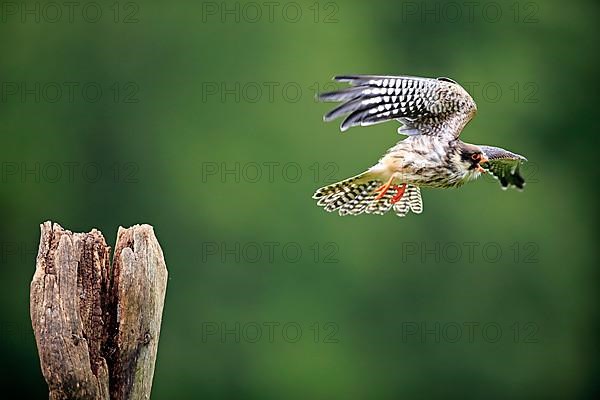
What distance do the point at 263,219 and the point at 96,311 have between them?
9.27 metres

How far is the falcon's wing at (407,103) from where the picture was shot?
21.2ft

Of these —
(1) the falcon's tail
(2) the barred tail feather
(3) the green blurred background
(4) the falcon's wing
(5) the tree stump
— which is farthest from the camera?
(3) the green blurred background

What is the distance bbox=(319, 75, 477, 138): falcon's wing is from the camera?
6.46 metres

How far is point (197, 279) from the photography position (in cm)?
1452

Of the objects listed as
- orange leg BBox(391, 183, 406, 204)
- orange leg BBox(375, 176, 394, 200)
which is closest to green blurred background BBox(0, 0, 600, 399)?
orange leg BBox(391, 183, 406, 204)

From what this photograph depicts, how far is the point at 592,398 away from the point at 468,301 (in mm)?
2801

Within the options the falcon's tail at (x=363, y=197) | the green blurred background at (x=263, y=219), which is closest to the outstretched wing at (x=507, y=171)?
the falcon's tail at (x=363, y=197)

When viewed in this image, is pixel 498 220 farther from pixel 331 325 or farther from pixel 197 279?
pixel 197 279

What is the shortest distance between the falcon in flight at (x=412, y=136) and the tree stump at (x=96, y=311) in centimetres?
155

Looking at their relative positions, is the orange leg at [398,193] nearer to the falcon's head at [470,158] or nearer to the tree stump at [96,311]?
the falcon's head at [470,158]

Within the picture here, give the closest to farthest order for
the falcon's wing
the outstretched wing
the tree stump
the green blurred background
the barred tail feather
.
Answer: the tree stump < the falcon's wing < the outstretched wing < the barred tail feather < the green blurred background

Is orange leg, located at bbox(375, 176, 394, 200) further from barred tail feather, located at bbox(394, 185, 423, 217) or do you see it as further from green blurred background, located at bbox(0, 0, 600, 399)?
green blurred background, located at bbox(0, 0, 600, 399)

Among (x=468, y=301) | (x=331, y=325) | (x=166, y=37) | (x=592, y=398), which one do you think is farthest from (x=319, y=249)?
(x=592, y=398)

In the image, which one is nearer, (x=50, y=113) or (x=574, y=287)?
(x=50, y=113)
